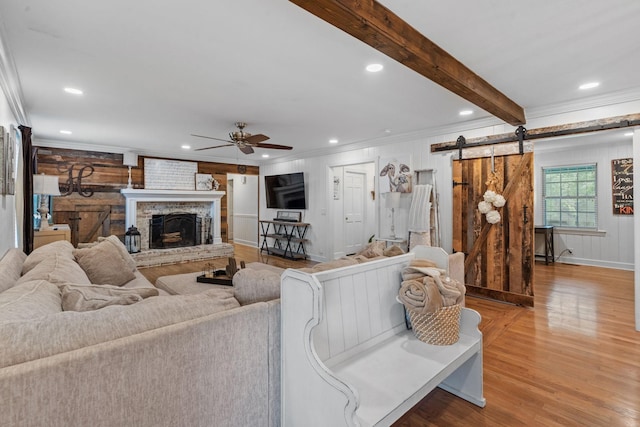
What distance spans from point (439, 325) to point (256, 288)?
1.09m

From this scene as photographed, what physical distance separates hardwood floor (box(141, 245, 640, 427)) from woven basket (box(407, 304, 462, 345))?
509 millimetres

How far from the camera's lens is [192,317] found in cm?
131

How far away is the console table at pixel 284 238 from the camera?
7074 millimetres

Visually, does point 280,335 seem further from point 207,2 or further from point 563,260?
point 563,260

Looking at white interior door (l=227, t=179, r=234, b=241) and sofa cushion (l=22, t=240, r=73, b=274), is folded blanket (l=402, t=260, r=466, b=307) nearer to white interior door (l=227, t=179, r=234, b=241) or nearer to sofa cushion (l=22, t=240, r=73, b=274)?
sofa cushion (l=22, t=240, r=73, b=274)

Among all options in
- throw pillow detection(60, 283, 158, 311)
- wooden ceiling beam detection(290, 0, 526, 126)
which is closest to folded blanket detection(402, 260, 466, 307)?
wooden ceiling beam detection(290, 0, 526, 126)

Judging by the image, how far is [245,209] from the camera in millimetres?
9188

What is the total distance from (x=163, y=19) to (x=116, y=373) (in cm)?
200

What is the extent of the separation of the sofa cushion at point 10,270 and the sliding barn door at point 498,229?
4.60 metres

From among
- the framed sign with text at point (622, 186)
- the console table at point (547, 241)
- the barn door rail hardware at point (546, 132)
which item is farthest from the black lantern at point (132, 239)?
the framed sign with text at point (622, 186)

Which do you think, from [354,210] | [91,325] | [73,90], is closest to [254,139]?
[73,90]

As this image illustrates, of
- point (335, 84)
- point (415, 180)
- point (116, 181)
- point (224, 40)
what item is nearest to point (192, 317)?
point (224, 40)

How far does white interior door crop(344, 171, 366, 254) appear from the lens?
6973 millimetres

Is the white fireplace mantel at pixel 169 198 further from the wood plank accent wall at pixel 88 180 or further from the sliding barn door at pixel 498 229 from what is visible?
the sliding barn door at pixel 498 229
